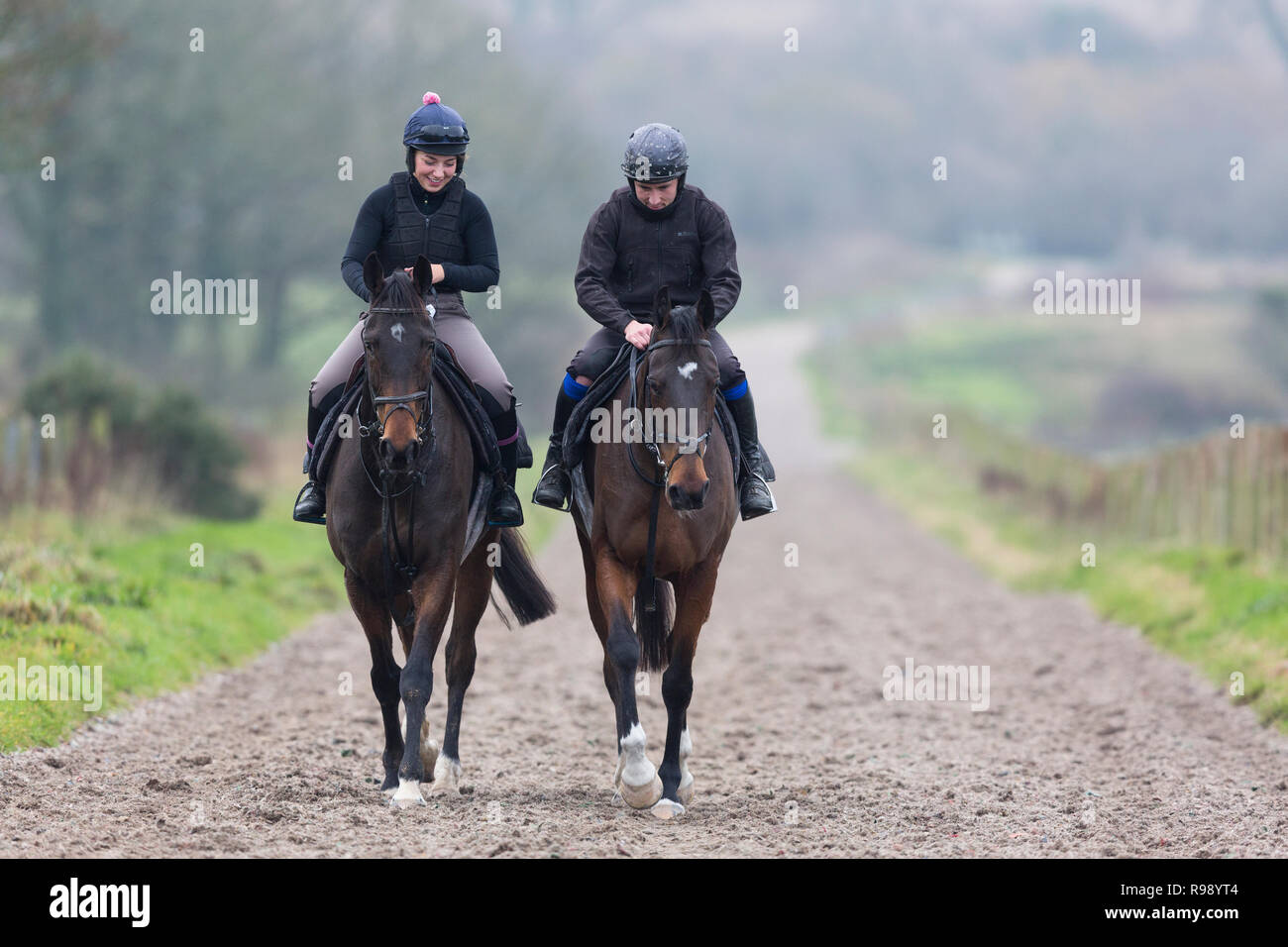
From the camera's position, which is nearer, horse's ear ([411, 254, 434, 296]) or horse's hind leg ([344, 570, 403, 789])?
horse's ear ([411, 254, 434, 296])

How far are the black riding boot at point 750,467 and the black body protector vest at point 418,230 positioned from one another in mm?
1873

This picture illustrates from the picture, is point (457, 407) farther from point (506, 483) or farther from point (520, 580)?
point (520, 580)

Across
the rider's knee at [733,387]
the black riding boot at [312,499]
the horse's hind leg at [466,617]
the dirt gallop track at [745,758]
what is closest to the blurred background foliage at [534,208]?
the dirt gallop track at [745,758]

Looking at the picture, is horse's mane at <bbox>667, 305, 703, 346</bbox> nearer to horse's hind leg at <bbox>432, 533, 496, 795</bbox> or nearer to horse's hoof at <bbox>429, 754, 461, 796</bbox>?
horse's hind leg at <bbox>432, 533, 496, 795</bbox>

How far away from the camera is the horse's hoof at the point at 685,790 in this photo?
8.17 m

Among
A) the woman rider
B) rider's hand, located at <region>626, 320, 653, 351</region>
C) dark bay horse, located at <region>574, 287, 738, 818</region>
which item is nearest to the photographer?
dark bay horse, located at <region>574, 287, 738, 818</region>

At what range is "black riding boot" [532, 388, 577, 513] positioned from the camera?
8.59m

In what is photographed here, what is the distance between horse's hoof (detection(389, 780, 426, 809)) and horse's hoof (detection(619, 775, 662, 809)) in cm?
104

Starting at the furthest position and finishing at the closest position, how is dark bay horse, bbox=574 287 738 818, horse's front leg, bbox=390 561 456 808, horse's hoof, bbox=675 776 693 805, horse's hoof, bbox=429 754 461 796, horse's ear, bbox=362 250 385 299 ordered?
horse's hoof, bbox=429 754 461 796 < horse's hoof, bbox=675 776 693 805 < horse's front leg, bbox=390 561 456 808 < horse's ear, bbox=362 250 385 299 < dark bay horse, bbox=574 287 738 818

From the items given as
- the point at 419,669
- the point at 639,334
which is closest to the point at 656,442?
the point at 639,334

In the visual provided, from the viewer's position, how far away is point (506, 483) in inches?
347

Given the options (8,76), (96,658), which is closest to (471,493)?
(96,658)

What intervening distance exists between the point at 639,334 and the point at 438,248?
1446mm

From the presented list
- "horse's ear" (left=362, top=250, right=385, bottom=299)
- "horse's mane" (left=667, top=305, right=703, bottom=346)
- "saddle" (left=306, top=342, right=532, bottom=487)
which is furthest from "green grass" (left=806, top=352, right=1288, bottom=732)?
"horse's ear" (left=362, top=250, right=385, bottom=299)
